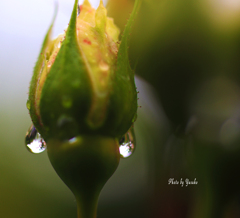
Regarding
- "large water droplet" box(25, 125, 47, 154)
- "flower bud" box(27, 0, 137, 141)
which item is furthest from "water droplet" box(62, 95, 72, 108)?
"large water droplet" box(25, 125, 47, 154)

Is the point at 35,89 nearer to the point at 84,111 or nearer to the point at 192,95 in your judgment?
the point at 84,111

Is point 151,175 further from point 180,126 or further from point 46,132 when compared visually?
point 46,132

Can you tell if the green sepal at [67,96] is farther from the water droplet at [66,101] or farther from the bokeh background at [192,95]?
the bokeh background at [192,95]

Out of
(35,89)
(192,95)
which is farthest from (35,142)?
(192,95)

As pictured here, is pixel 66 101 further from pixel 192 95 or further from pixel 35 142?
pixel 192 95

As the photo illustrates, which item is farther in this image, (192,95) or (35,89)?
(192,95)

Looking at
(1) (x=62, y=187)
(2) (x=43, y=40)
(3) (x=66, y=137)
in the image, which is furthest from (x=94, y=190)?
(1) (x=62, y=187)
